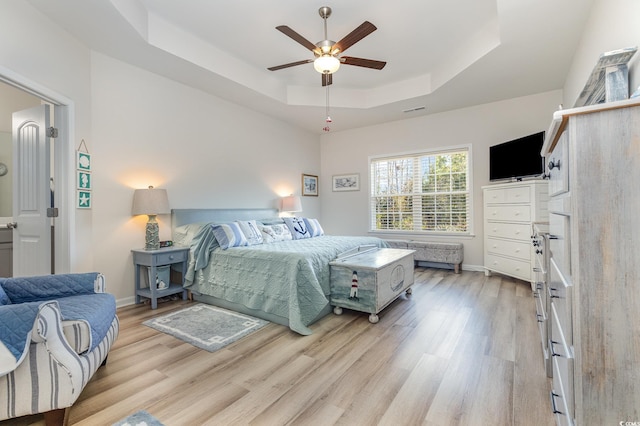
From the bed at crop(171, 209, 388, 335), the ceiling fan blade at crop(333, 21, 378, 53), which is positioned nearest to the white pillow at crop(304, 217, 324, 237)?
the bed at crop(171, 209, 388, 335)

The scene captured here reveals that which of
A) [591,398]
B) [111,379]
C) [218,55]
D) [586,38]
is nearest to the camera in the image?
[591,398]

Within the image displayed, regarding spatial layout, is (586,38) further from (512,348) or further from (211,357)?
(211,357)

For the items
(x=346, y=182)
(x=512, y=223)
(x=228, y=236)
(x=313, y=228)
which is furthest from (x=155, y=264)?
(x=512, y=223)

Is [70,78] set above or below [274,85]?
below

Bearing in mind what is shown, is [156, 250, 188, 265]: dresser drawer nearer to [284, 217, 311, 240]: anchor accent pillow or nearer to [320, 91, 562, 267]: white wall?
[284, 217, 311, 240]: anchor accent pillow

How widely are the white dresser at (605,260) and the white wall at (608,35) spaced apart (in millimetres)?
1445

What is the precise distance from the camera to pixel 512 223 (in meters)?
3.97

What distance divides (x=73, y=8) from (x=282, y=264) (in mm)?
2772

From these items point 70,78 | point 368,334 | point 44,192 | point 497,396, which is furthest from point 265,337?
point 70,78

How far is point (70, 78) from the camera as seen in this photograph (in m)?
2.77

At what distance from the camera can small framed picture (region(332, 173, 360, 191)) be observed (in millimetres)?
6055

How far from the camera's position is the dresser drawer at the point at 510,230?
3.79 m

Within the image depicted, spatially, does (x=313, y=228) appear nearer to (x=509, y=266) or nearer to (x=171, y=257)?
(x=171, y=257)

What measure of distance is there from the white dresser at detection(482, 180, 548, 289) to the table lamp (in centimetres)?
439
